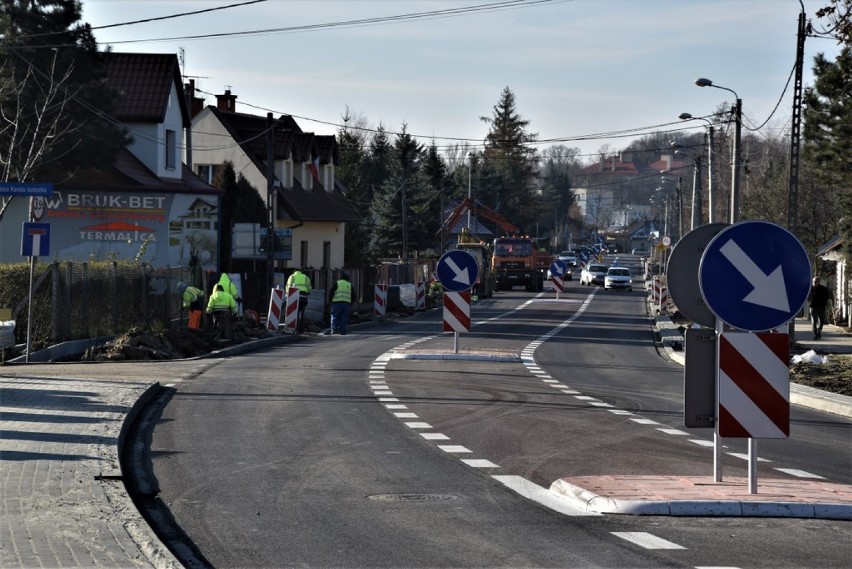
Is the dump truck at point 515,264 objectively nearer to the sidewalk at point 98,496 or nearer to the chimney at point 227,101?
the chimney at point 227,101

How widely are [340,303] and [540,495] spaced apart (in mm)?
26134

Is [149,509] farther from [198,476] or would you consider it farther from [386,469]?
[386,469]

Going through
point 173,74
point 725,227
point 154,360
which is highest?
point 173,74

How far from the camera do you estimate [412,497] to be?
946cm

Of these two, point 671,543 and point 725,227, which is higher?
point 725,227

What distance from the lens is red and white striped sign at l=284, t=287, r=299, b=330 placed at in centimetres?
3541

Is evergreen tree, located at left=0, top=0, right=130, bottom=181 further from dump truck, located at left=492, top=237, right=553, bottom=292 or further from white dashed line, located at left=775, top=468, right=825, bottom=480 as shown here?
dump truck, located at left=492, top=237, right=553, bottom=292

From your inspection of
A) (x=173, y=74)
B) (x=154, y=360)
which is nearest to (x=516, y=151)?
(x=173, y=74)

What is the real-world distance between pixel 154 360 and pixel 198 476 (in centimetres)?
1563

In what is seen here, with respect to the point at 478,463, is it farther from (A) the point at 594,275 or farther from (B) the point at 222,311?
(A) the point at 594,275

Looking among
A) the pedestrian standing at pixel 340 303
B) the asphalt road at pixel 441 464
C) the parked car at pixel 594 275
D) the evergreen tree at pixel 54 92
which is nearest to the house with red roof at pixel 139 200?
the evergreen tree at pixel 54 92

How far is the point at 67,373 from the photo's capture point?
2112 cm

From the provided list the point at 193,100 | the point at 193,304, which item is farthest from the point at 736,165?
the point at 193,100

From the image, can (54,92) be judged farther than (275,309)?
Yes
